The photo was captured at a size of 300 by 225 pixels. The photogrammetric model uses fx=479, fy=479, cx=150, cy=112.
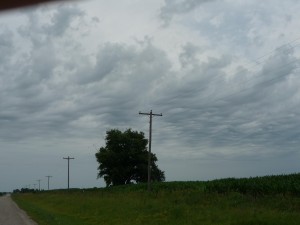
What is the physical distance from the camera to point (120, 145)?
8450 centimetres

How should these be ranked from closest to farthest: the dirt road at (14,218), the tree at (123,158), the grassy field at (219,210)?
the grassy field at (219,210) < the dirt road at (14,218) < the tree at (123,158)

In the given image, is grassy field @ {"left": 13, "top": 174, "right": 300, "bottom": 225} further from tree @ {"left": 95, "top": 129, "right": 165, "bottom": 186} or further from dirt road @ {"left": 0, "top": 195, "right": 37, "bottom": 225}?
tree @ {"left": 95, "top": 129, "right": 165, "bottom": 186}

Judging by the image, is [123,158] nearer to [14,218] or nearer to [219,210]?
[14,218]

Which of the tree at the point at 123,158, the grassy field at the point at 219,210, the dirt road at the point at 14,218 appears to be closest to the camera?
the grassy field at the point at 219,210

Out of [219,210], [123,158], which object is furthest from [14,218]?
[123,158]

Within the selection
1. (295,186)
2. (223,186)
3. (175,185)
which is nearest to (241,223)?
(295,186)

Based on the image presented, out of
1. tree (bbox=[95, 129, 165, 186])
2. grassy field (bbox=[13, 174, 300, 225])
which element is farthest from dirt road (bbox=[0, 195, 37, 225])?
tree (bbox=[95, 129, 165, 186])

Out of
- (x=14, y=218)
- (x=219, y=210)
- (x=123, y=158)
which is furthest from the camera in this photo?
(x=123, y=158)

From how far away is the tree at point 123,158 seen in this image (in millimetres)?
83250

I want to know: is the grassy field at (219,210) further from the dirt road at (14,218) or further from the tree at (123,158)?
the tree at (123,158)

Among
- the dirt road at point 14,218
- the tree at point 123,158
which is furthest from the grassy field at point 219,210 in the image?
the tree at point 123,158

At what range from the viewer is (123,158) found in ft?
274

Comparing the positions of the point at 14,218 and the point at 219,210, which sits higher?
the point at 219,210

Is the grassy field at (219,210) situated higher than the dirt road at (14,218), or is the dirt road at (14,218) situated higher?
the grassy field at (219,210)
